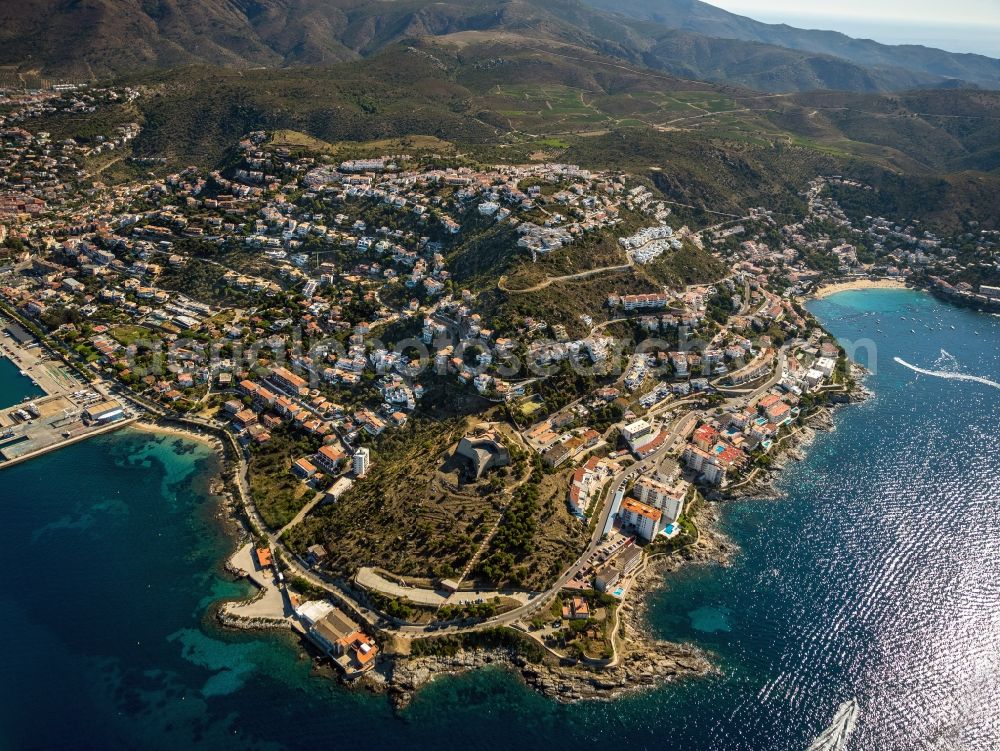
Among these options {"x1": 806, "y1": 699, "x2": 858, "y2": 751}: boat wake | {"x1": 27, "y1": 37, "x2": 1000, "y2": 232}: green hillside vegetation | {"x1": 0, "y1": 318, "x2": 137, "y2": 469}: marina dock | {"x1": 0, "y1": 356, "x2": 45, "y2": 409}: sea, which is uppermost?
{"x1": 27, "y1": 37, "x2": 1000, "y2": 232}: green hillside vegetation

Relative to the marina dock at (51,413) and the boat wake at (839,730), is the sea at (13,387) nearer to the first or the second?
the marina dock at (51,413)

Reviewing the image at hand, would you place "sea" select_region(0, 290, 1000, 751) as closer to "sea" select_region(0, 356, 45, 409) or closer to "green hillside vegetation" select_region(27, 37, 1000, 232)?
"sea" select_region(0, 356, 45, 409)

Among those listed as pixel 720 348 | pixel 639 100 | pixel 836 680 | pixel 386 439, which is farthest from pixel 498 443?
pixel 639 100

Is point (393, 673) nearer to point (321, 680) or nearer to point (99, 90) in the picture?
point (321, 680)

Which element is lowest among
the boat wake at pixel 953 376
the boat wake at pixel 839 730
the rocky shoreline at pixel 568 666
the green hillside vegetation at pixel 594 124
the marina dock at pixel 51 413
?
the marina dock at pixel 51 413

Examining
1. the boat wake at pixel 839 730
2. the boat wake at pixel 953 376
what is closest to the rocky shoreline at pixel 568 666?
the boat wake at pixel 839 730

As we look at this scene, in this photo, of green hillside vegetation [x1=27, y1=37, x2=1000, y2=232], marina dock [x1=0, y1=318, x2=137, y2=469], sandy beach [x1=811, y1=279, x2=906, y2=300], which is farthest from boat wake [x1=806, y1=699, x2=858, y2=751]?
green hillside vegetation [x1=27, y1=37, x2=1000, y2=232]
